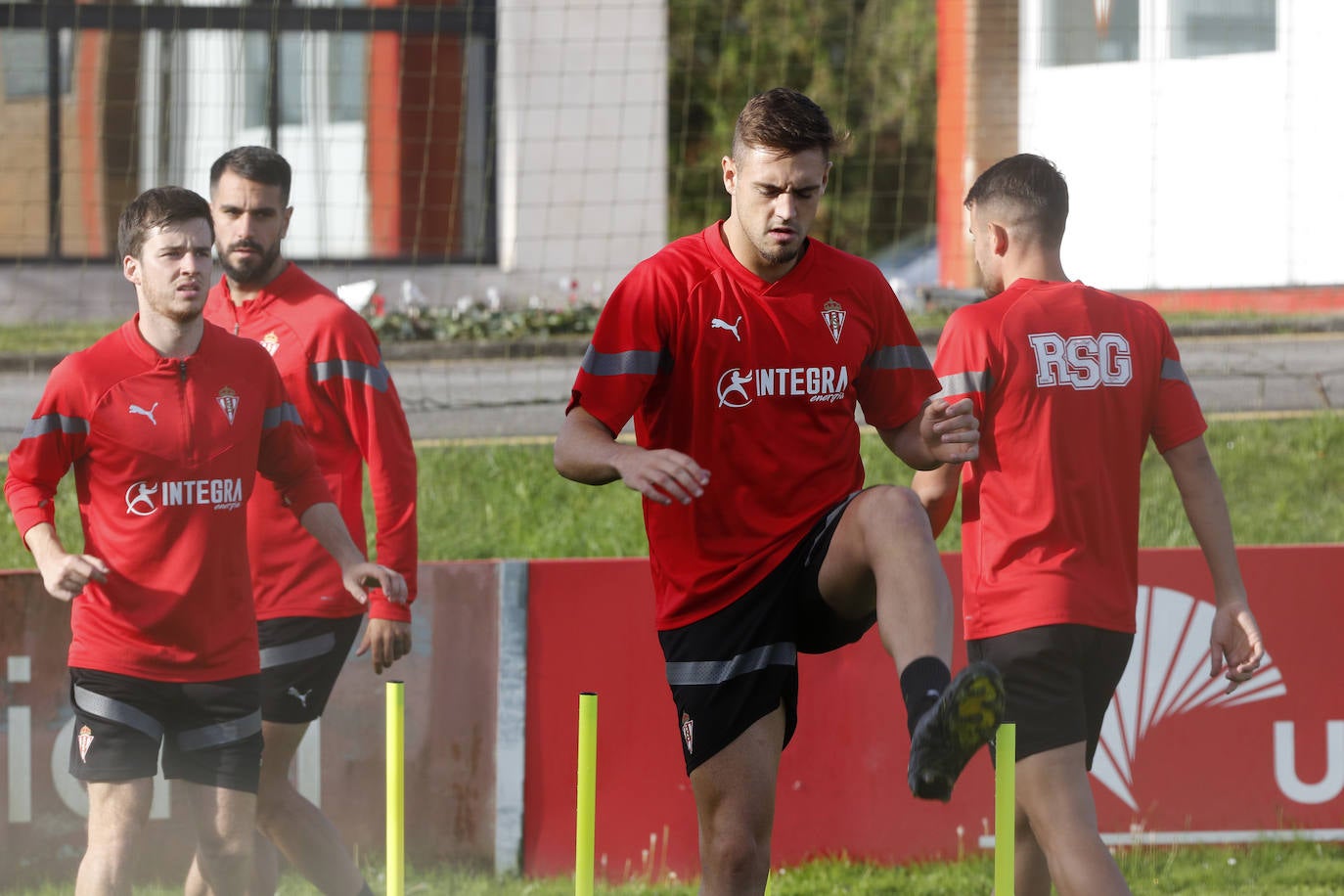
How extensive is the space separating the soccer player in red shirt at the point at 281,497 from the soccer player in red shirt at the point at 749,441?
134cm

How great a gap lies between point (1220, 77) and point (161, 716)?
515 inches

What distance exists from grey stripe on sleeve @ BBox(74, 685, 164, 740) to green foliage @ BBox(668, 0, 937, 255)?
21.3 metres

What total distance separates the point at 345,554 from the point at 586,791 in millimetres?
1276

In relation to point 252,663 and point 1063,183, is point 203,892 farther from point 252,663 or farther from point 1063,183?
point 1063,183

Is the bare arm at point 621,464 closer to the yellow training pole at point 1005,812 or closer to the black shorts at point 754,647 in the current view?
the black shorts at point 754,647

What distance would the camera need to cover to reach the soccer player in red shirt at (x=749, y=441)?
3867 mm

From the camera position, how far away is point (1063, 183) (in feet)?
14.9

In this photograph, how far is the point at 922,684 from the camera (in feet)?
11.2

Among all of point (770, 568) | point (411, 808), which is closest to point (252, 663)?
point (770, 568)

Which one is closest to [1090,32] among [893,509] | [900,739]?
[900,739]

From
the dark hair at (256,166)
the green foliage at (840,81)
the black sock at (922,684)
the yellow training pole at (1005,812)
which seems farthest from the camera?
the green foliage at (840,81)

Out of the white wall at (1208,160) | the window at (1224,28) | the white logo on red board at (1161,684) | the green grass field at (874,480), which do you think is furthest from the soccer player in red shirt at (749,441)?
the window at (1224,28)

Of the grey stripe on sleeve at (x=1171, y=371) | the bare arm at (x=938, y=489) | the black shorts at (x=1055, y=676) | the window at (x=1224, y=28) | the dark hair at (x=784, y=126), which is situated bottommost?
the black shorts at (x=1055, y=676)

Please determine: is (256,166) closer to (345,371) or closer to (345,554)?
(345,371)
